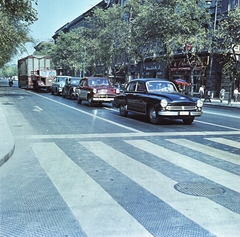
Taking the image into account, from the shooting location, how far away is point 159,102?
11.9 meters

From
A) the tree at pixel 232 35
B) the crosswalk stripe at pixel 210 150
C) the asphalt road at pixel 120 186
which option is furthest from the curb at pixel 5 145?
the tree at pixel 232 35

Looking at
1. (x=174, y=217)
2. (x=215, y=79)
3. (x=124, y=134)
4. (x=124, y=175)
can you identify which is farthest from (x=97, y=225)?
(x=215, y=79)

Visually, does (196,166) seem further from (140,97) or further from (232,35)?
(232,35)

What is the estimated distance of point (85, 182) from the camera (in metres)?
5.34

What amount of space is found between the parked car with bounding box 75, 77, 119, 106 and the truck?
17.2 metres

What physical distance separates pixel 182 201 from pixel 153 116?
313 inches

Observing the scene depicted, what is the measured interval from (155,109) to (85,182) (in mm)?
7284

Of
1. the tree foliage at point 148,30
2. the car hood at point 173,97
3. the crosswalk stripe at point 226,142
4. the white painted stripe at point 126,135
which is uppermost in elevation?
the tree foliage at point 148,30

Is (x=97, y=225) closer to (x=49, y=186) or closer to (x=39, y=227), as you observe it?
(x=39, y=227)

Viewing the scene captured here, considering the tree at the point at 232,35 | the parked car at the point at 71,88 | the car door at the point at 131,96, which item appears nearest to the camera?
the car door at the point at 131,96

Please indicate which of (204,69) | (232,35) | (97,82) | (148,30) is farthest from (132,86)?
(204,69)

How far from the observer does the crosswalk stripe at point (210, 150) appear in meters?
7.05

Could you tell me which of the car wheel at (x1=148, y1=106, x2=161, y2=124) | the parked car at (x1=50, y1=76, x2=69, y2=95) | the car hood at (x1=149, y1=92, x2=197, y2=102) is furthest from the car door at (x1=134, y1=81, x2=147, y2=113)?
the parked car at (x1=50, y1=76, x2=69, y2=95)

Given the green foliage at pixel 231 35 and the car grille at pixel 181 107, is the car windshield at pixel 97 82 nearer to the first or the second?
the car grille at pixel 181 107
